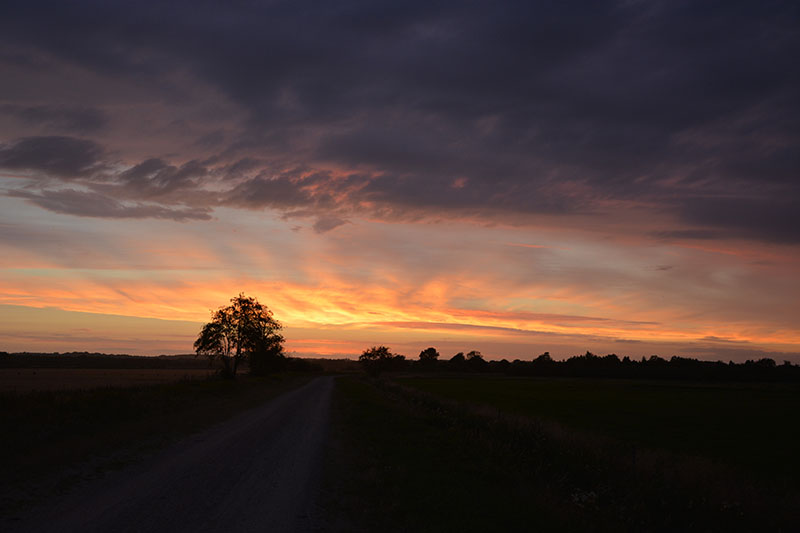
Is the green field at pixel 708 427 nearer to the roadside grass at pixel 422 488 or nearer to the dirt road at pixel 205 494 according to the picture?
the roadside grass at pixel 422 488

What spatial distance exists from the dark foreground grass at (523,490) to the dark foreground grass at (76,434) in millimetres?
5722

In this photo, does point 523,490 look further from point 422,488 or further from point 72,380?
point 72,380

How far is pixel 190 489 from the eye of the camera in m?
9.71

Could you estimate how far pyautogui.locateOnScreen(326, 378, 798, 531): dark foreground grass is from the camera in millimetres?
9000

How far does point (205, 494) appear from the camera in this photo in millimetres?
9367

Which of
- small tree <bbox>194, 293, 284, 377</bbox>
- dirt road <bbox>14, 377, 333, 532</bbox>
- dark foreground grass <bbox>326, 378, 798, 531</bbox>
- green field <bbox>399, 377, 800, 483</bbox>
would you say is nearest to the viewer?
dirt road <bbox>14, 377, 333, 532</bbox>

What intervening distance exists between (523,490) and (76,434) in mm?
14680

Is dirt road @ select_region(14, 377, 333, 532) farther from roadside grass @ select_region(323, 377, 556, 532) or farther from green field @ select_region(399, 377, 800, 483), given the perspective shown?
green field @ select_region(399, 377, 800, 483)

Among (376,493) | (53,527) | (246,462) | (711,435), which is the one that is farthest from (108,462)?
(711,435)

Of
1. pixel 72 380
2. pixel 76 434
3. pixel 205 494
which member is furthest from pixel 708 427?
pixel 72 380

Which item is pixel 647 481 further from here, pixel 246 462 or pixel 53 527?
pixel 53 527

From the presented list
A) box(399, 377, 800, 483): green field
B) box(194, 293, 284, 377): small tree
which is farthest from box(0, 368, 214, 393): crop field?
box(399, 377, 800, 483): green field

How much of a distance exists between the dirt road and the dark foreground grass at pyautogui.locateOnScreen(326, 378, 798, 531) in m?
0.83

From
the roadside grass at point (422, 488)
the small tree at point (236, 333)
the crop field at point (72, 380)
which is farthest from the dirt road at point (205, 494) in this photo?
the small tree at point (236, 333)
